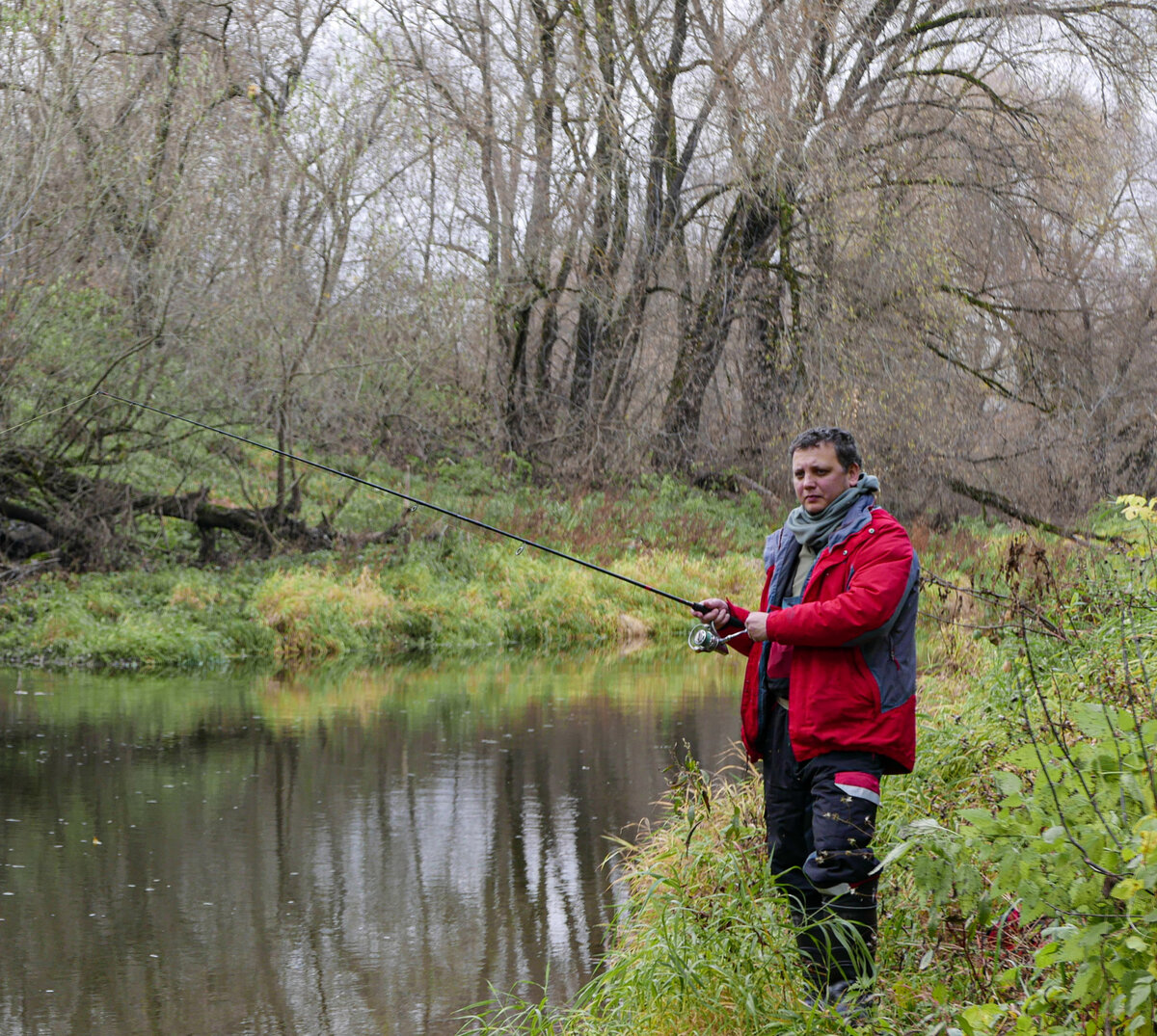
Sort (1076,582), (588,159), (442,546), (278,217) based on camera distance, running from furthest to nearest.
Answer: (588,159), (442,546), (278,217), (1076,582)

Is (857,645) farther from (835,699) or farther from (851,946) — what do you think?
(851,946)

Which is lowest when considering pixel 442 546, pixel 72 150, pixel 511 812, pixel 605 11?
pixel 511 812

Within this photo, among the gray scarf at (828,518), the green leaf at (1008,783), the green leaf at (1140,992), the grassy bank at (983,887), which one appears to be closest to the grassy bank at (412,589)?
the grassy bank at (983,887)

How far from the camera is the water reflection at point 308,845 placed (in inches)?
193

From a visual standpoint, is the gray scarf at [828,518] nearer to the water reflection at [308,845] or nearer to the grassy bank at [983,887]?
the grassy bank at [983,887]

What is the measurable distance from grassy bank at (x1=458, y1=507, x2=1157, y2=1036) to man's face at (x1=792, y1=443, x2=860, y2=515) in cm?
70

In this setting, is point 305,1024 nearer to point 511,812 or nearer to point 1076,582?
point 511,812

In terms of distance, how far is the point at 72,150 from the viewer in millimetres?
14430

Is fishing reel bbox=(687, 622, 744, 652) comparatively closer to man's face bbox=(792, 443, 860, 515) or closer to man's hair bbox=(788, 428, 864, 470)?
man's face bbox=(792, 443, 860, 515)

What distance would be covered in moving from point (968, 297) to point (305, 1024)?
15.9 metres

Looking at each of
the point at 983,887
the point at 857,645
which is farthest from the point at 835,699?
the point at 983,887

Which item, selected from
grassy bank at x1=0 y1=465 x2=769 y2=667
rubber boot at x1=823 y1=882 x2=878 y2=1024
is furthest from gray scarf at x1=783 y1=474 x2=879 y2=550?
grassy bank at x1=0 y1=465 x2=769 y2=667

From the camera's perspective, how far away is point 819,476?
3688 mm

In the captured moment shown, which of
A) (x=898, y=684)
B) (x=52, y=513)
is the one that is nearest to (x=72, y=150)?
(x=52, y=513)
